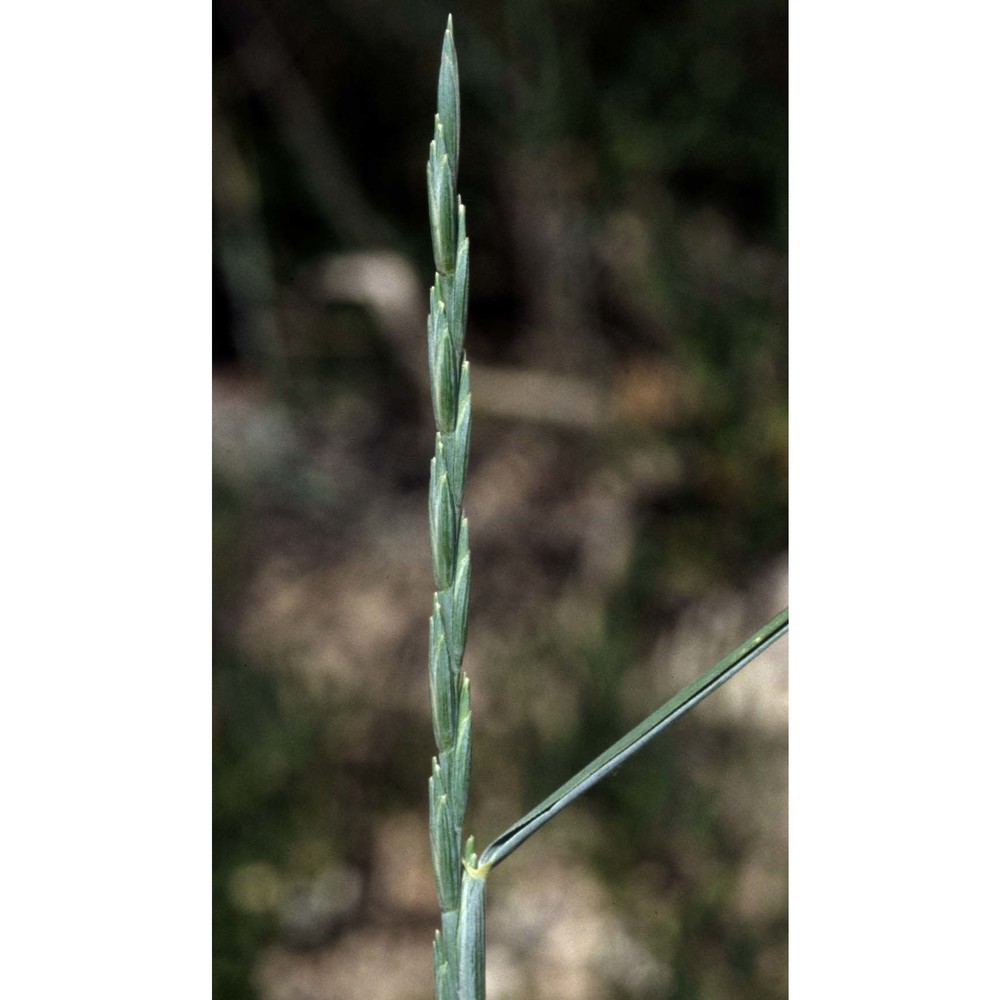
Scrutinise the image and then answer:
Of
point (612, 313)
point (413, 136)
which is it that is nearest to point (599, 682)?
point (612, 313)

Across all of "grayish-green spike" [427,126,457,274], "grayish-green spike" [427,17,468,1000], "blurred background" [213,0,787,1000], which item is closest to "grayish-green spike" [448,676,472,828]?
"grayish-green spike" [427,17,468,1000]

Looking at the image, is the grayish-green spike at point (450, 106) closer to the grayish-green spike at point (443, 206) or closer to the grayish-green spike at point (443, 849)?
the grayish-green spike at point (443, 206)

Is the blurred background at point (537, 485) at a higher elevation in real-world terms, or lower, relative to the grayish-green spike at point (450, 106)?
lower

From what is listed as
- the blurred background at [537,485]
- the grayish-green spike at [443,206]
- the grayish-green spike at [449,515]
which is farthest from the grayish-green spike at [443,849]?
the blurred background at [537,485]

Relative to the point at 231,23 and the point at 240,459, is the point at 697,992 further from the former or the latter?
the point at 231,23

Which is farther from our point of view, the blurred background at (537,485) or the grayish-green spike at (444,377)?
the blurred background at (537,485)

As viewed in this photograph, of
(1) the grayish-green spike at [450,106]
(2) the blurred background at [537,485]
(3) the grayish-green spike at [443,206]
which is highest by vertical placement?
(1) the grayish-green spike at [450,106]
